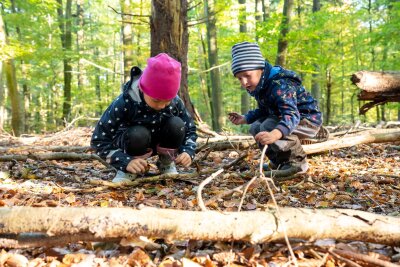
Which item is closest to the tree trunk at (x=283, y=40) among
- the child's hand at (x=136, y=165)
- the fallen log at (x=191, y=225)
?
the child's hand at (x=136, y=165)

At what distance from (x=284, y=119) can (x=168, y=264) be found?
1731mm

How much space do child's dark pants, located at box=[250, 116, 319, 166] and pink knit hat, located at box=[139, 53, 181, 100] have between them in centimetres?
106

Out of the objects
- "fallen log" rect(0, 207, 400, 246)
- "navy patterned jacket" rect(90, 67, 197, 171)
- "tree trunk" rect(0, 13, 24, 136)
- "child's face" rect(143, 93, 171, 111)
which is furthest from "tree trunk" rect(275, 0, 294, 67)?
"fallen log" rect(0, 207, 400, 246)

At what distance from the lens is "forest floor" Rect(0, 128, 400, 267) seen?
140 centimetres

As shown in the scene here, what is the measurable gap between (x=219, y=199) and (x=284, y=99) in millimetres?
1037

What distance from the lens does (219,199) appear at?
240 cm

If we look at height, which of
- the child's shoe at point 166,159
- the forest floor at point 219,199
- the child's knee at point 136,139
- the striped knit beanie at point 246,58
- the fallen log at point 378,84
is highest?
the striped knit beanie at point 246,58

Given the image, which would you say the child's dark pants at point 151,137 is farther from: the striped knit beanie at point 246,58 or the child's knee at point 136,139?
the striped knit beanie at point 246,58

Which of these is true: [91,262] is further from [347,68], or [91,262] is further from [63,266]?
[347,68]

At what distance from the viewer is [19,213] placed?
1.35 m

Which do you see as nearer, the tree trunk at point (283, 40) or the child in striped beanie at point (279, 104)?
the child in striped beanie at point (279, 104)

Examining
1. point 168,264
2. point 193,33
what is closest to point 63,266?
point 168,264

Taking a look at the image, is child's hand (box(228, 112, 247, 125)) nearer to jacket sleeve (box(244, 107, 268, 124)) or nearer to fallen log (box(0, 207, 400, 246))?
jacket sleeve (box(244, 107, 268, 124))

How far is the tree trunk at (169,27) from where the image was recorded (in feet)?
14.5
